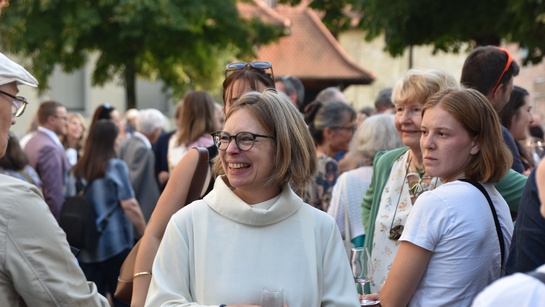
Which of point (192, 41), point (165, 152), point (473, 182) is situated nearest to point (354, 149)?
point (473, 182)

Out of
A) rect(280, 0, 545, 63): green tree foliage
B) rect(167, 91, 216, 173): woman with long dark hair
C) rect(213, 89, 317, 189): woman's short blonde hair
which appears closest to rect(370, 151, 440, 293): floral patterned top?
rect(213, 89, 317, 189): woman's short blonde hair

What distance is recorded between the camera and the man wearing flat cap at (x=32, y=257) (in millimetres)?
1941

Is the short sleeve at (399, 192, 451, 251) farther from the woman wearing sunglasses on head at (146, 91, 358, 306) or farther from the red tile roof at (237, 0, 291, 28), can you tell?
the red tile roof at (237, 0, 291, 28)

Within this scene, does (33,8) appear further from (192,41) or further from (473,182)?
(473,182)

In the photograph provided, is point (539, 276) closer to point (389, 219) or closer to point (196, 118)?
point (389, 219)

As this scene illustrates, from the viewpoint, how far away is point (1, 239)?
1.93 meters

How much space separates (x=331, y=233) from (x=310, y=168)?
336mm

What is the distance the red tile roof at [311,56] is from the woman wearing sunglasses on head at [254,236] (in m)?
21.4

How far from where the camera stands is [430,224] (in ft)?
7.33

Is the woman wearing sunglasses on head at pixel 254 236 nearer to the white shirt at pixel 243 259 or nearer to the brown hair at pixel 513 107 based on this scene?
the white shirt at pixel 243 259

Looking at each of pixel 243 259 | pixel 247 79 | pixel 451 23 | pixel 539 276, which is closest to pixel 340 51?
pixel 451 23

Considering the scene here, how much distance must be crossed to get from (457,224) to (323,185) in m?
1.97

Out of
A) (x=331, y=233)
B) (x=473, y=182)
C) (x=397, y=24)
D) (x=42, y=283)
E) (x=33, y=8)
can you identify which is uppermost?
(x=33, y=8)

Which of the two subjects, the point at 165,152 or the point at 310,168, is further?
the point at 165,152
